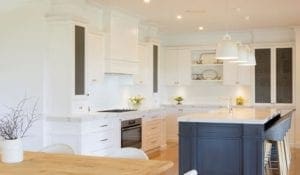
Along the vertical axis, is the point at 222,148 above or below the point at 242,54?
below

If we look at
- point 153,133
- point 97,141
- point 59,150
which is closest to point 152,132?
point 153,133

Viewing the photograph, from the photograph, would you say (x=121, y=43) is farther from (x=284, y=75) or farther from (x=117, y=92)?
(x=284, y=75)

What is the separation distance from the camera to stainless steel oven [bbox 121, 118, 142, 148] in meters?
7.35

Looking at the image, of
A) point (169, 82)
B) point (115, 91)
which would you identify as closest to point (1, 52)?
point (115, 91)

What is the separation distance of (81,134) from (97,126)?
472 millimetres

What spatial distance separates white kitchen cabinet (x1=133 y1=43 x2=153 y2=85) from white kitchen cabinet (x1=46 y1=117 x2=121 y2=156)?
229 cm

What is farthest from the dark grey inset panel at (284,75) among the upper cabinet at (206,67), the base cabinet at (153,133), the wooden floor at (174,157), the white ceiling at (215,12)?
the base cabinet at (153,133)

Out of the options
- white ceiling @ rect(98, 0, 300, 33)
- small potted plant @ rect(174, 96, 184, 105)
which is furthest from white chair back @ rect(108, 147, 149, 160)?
small potted plant @ rect(174, 96, 184, 105)

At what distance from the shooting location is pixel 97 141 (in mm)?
6551

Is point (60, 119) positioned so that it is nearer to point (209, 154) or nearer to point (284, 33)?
point (209, 154)

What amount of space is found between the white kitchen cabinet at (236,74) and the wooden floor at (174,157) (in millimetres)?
1971

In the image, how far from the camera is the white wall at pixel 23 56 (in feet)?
20.7

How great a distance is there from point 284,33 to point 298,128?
223 centimetres

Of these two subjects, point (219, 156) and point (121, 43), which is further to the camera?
point (121, 43)
